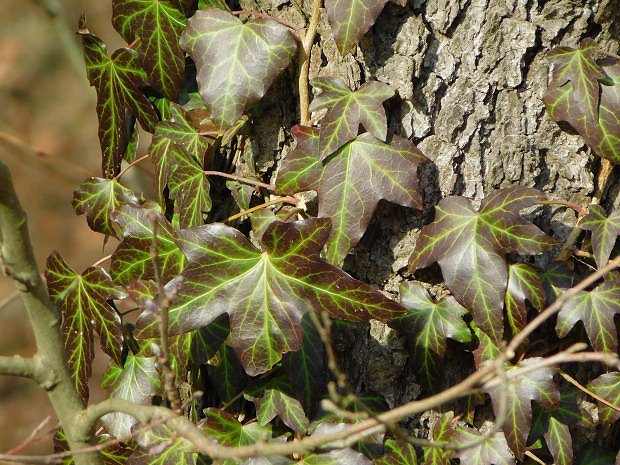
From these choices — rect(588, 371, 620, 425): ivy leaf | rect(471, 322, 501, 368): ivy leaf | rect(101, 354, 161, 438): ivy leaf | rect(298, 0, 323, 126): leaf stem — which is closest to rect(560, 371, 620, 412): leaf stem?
rect(588, 371, 620, 425): ivy leaf

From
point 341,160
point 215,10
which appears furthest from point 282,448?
point 215,10

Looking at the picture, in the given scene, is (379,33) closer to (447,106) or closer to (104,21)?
(447,106)

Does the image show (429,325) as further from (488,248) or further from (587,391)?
(587,391)

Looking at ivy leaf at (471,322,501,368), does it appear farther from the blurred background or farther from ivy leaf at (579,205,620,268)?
the blurred background

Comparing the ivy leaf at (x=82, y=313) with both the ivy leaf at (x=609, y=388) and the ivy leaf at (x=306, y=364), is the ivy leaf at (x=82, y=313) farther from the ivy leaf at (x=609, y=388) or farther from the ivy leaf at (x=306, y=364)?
the ivy leaf at (x=609, y=388)

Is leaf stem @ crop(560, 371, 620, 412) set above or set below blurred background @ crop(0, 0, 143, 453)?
above

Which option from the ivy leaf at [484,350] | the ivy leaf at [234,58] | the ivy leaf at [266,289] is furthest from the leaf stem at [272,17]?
the ivy leaf at [484,350]

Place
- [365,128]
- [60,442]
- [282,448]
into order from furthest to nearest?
[60,442] < [365,128] < [282,448]

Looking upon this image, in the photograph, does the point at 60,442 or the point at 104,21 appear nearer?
the point at 60,442
